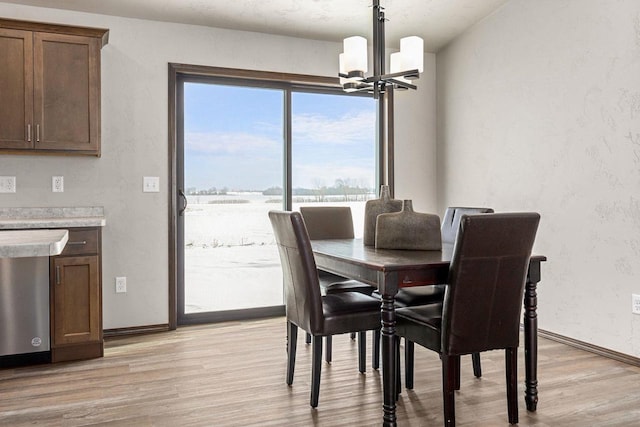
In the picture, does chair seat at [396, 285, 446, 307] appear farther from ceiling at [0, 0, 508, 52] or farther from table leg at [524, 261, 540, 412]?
ceiling at [0, 0, 508, 52]

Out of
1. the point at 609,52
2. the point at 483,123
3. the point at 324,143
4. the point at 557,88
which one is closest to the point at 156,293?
the point at 324,143

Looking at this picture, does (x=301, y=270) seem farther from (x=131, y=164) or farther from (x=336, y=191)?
(x=336, y=191)

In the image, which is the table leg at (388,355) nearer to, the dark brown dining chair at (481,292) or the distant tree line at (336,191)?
the dark brown dining chair at (481,292)

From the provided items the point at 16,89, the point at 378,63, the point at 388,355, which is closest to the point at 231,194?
the point at 16,89

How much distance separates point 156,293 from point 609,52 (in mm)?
3641

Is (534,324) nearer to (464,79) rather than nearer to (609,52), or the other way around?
(609,52)

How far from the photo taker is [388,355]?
215 centimetres

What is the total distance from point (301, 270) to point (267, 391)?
0.76 m

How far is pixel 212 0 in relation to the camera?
12.2 feet

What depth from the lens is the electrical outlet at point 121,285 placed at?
388 centimetres

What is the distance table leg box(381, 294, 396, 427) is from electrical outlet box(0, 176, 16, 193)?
9.48 ft

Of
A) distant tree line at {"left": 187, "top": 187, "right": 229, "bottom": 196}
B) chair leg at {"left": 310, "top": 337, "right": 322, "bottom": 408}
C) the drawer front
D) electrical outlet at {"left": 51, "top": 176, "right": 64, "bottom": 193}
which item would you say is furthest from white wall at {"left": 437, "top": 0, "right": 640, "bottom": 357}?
electrical outlet at {"left": 51, "top": 176, "right": 64, "bottom": 193}

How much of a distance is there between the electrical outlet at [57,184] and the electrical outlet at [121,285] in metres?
0.78

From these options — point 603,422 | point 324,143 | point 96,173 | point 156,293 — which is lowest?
point 603,422
